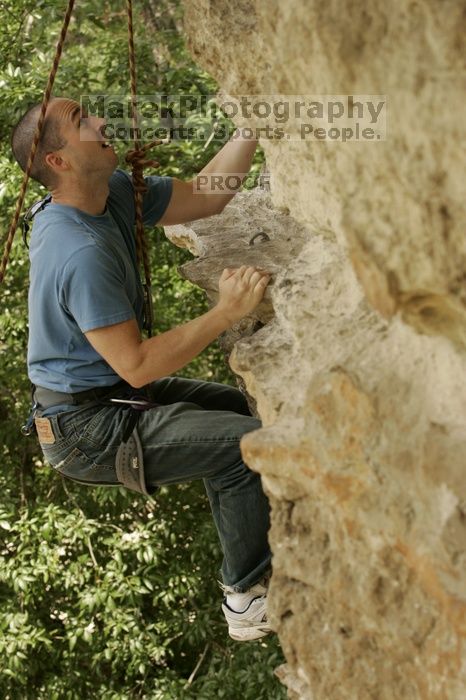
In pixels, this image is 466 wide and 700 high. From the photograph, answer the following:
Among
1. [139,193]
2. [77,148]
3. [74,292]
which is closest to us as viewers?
[74,292]

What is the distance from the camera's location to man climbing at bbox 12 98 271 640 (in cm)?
262

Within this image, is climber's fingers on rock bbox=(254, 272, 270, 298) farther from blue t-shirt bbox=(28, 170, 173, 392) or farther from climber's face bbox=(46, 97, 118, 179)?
climber's face bbox=(46, 97, 118, 179)

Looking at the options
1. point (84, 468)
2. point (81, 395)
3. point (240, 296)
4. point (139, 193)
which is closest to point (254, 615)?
point (84, 468)

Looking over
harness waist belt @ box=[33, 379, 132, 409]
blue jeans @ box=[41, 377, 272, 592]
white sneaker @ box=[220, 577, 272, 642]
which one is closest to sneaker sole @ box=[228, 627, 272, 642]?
white sneaker @ box=[220, 577, 272, 642]

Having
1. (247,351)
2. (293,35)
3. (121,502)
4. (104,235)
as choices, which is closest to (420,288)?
(293,35)

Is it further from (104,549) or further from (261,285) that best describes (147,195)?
(104,549)

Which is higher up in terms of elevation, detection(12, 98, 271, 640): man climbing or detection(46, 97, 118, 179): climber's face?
detection(46, 97, 118, 179): climber's face

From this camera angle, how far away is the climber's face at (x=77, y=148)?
292 centimetres

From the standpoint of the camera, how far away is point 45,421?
9.39 feet

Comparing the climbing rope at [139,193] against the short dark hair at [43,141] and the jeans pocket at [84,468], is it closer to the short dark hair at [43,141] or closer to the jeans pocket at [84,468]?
the short dark hair at [43,141]

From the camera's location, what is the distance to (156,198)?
3.34 metres

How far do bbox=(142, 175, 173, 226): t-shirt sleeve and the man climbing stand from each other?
29 centimetres

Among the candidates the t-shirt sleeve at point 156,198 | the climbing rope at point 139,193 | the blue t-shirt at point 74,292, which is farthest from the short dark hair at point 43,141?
the t-shirt sleeve at point 156,198

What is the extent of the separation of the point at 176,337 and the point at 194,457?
0.34 metres
